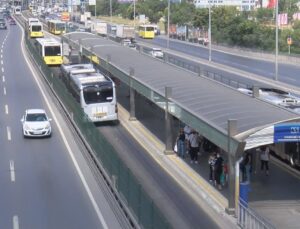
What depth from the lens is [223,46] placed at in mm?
92562

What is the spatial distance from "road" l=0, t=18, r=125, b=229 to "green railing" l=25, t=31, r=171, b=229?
751 mm

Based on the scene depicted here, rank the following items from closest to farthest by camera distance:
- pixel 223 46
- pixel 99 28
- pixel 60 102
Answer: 1. pixel 60 102
2. pixel 223 46
3. pixel 99 28

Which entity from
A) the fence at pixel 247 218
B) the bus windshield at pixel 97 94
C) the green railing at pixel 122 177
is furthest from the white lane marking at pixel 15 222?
the bus windshield at pixel 97 94

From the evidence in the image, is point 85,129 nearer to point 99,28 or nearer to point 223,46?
point 223,46

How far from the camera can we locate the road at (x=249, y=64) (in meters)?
60.1

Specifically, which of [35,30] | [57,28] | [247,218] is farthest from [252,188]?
[57,28]

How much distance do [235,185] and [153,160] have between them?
815 cm

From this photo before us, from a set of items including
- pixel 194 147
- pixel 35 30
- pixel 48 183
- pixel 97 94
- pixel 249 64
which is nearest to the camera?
pixel 48 183

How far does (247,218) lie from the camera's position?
61.6 ft

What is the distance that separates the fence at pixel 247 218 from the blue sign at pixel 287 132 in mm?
2260

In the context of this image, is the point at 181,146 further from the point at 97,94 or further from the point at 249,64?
the point at 249,64

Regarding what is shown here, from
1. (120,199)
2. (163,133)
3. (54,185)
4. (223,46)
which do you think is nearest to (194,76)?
(163,133)

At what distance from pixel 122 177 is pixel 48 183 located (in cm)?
474

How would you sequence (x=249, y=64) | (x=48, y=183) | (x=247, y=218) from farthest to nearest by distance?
(x=249, y=64)
(x=48, y=183)
(x=247, y=218)
